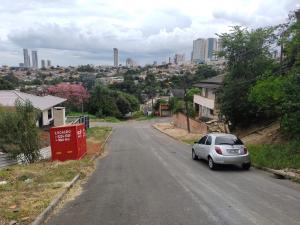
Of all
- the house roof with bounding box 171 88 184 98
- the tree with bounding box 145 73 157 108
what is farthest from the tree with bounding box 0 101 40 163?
the tree with bounding box 145 73 157 108

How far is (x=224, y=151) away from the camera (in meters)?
17.1

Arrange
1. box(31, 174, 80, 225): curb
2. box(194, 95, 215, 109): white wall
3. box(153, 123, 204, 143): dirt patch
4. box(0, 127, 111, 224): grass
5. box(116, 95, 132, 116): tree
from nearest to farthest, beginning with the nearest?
1. box(31, 174, 80, 225): curb
2. box(0, 127, 111, 224): grass
3. box(153, 123, 204, 143): dirt patch
4. box(194, 95, 215, 109): white wall
5. box(116, 95, 132, 116): tree

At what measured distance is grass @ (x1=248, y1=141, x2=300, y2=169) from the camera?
53.6 feet

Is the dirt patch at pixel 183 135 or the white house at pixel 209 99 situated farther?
the white house at pixel 209 99

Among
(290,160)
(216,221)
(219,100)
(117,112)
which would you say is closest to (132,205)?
(216,221)

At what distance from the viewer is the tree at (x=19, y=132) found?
73.5 feet

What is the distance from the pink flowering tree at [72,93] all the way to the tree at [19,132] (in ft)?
199

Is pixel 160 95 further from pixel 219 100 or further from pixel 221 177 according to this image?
pixel 221 177

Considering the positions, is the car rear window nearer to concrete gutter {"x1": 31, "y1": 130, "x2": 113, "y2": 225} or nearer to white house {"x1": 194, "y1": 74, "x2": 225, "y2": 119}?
concrete gutter {"x1": 31, "y1": 130, "x2": 113, "y2": 225}

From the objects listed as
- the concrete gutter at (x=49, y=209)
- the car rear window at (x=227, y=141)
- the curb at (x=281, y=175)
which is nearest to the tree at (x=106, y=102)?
the car rear window at (x=227, y=141)

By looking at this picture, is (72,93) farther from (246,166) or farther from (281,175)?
(281,175)

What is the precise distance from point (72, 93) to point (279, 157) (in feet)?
241

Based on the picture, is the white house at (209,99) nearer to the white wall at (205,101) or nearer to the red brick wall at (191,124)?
the white wall at (205,101)

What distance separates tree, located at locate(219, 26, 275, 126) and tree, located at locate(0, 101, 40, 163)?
17.2 meters
